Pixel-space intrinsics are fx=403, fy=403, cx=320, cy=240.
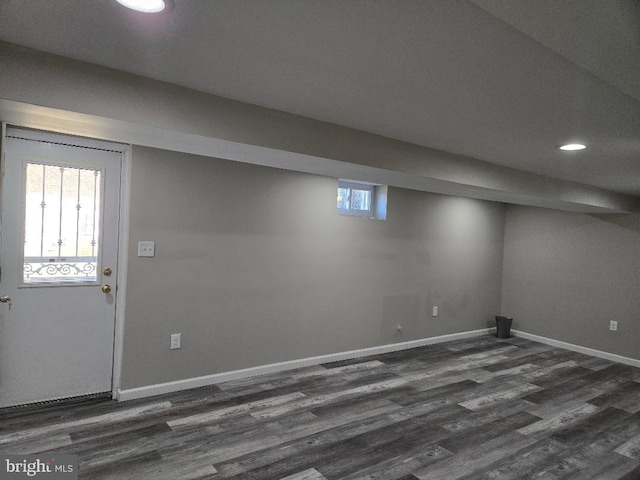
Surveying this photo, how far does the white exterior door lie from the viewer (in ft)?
9.32

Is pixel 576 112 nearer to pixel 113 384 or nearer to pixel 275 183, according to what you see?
pixel 275 183

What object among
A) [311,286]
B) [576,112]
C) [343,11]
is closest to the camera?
[343,11]

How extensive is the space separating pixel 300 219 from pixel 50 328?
2.27 metres

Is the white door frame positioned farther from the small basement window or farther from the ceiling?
the small basement window

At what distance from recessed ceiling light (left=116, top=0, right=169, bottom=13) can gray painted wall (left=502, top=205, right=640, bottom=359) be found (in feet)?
19.0

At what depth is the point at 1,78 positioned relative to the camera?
5.32 feet

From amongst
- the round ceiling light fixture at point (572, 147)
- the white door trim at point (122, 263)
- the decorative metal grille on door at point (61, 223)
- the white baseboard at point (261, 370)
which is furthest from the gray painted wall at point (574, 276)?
the decorative metal grille on door at point (61, 223)

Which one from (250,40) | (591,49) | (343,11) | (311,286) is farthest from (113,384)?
(591,49)

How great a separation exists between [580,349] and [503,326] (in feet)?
3.15

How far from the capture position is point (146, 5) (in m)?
1.27

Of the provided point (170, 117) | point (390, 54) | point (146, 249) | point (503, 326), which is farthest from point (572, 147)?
point (503, 326)

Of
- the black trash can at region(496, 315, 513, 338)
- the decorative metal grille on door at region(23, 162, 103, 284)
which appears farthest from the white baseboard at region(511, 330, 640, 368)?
the decorative metal grille on door at region(23, 162, 103, 284)

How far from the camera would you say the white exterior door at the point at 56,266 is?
112 inches

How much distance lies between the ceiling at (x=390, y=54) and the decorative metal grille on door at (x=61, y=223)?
1.58 metres
